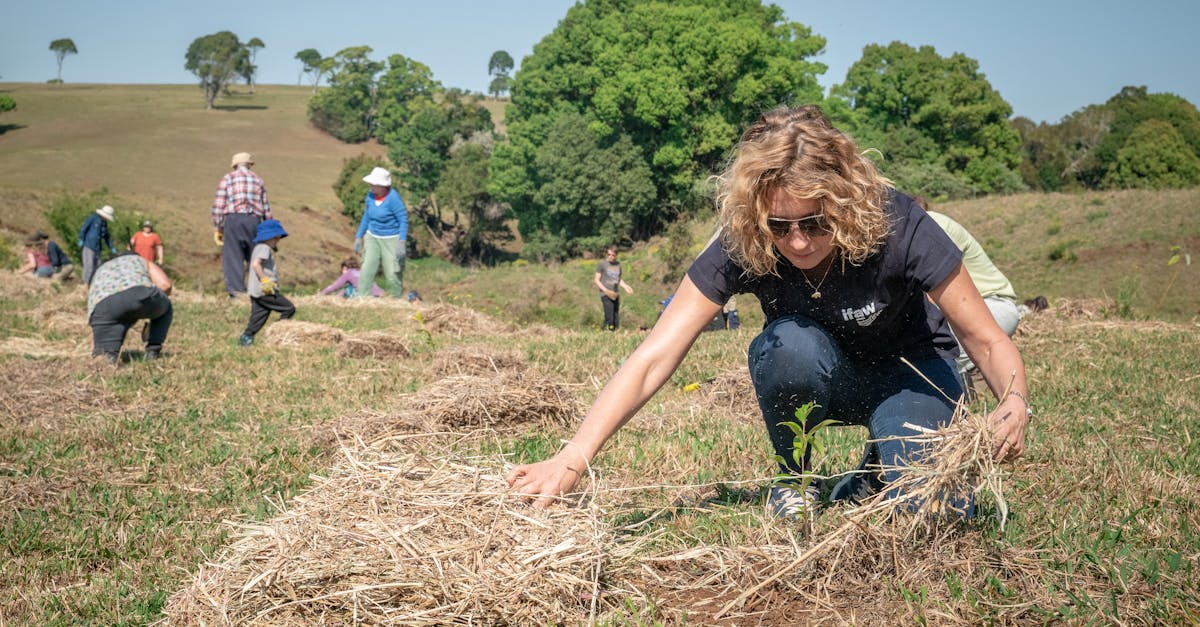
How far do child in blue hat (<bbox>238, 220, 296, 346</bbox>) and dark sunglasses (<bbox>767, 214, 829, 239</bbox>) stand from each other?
824 centimetres

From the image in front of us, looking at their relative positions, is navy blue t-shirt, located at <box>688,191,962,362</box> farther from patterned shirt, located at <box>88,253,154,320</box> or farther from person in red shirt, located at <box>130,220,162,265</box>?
person in red shirt, located at <box>130,220,162,265</box>

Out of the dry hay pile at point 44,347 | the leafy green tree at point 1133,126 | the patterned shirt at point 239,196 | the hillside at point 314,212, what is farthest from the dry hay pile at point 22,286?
the leafy green tree at point 1133,126

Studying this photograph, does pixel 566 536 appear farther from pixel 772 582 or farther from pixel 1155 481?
pixel 1155 481

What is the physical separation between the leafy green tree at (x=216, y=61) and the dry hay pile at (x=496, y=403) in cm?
9670

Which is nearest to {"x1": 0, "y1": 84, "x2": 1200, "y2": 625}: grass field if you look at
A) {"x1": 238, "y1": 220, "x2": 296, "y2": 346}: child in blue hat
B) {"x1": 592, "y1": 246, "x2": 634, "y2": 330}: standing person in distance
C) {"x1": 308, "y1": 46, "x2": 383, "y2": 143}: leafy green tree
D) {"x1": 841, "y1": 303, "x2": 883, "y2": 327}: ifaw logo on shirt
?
{"x1": 238, "y1": 220, "x2": 296, "y2": 346}: child in blue hat

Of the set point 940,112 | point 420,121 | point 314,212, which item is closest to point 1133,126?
point 940,112

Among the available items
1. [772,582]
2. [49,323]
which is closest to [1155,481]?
[772,582]

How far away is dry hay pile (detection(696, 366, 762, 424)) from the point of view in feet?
19.1

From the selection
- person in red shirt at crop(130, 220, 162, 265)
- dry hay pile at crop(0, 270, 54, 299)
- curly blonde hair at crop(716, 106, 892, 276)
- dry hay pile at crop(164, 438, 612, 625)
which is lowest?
dry hay pile at crop(0, 270, 54, 299)

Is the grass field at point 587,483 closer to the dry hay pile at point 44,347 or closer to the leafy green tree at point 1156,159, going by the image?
the dry hay pile at point 44,347

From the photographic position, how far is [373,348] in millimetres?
8375

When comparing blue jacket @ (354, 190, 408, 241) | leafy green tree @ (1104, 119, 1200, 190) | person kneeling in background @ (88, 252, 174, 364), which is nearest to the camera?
person kneeling in background @ (88, 252, 174, 364)

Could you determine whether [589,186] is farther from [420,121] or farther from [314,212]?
[420,121]

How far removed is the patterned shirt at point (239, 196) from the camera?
1338 cm
